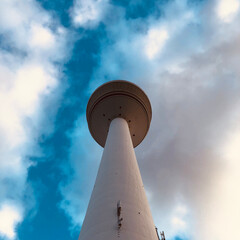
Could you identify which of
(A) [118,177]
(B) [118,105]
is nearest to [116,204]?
(A) [118,177]

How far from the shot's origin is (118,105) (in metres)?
20.8

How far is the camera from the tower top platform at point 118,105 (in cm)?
2091

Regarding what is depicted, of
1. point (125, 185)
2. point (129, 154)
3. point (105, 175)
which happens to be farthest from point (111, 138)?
point (125, 185)

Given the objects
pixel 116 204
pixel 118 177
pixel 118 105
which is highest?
pixel 118 105

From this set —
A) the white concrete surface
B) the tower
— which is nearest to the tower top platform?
the tower

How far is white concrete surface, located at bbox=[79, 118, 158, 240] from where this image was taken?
8.89 metres

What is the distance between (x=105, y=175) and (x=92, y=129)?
11535 mm

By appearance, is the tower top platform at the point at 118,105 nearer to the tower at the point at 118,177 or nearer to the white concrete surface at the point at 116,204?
the tower at the point at 118,177

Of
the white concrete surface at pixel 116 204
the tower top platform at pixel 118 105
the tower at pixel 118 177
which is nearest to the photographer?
the white concrete surface at pixel 116 204

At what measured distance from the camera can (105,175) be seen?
1237cm

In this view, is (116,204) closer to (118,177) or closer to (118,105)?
(118,177)

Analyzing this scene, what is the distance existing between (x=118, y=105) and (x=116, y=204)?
12.0 meters

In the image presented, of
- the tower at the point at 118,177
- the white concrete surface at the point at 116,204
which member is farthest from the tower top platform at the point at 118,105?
the white concrete surface at the point at 116,204

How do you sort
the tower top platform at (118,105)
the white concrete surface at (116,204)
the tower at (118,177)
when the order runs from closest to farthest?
the white concrete surface at (116,204) < the tower at (118,177) < the tower top platform at (118,105)
